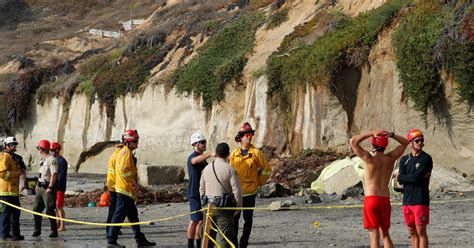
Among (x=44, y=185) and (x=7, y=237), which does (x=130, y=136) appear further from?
(x=7, y=237)

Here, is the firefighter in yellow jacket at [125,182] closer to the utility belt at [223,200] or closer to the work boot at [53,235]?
the work boot at [53,235]

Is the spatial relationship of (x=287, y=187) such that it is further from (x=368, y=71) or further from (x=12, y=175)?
(x=12, y=175)

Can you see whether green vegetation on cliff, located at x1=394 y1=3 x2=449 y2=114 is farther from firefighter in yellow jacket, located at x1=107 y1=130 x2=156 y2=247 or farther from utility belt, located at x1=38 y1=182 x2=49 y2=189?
firefighter in yellow jacket, located at x1=107 y1=130 x2=156 y2=247

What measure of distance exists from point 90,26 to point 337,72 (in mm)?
44531

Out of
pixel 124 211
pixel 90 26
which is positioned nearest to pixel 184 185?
pixel 124 211

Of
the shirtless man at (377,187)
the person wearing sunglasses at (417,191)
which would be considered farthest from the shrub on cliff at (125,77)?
the shirtless man at (377,187)

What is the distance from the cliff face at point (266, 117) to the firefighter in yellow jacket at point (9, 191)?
10841mm

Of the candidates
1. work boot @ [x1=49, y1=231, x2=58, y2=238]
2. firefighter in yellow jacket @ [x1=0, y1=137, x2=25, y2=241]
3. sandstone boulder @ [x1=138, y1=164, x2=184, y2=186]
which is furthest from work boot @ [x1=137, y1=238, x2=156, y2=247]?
sandstone boulder @ [x1=138, y1=164, x2=184, y2=186]

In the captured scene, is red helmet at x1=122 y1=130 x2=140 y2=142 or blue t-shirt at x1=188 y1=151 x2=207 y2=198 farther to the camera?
red helmet at x1=122 y1=130 x2=140 y2=142

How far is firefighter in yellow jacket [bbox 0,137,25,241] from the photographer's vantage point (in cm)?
1516

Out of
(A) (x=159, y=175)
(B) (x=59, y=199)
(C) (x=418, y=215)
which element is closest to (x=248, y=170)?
(C) (x=418, y=215)

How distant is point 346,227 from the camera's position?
15008mm

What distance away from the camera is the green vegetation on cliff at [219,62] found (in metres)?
32.6

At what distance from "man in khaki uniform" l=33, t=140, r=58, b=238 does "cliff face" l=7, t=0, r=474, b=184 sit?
1021cm
